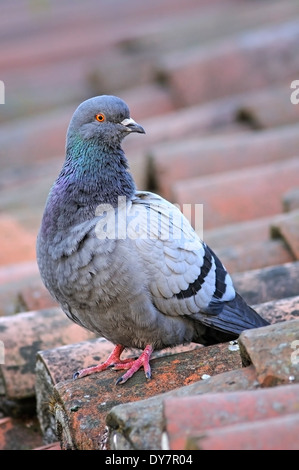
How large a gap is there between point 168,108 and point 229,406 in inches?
244

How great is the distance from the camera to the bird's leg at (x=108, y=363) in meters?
3.59

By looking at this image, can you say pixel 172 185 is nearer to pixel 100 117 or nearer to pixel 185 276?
pixel 100 117

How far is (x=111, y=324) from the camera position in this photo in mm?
3863

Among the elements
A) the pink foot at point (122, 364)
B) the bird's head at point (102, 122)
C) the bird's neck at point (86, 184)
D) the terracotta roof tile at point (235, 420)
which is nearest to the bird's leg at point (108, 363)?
the pink foot at point (122, 364)

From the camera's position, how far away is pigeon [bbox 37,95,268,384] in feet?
12.3

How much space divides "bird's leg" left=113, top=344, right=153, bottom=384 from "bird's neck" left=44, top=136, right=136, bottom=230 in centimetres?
72

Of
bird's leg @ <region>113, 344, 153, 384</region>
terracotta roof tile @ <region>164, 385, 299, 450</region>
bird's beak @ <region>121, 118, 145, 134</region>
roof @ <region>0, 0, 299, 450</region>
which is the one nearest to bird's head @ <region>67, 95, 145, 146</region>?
bird's beak @ <region>121, 118, 145, 134</region>

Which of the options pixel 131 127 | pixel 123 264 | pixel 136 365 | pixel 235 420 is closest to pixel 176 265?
pixel 123 264

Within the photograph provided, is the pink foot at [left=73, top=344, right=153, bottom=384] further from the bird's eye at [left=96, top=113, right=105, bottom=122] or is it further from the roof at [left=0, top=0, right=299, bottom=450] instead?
the bird's eye at [left=96, top=113, right=105, bottom=122]

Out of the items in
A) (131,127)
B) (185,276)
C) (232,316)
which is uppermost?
(131,127)

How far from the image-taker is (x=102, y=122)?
13.8 ft

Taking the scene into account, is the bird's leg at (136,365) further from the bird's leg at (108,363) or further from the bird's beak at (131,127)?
the bird's beak at (131,127)

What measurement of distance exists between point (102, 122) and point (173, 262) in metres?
0.89
